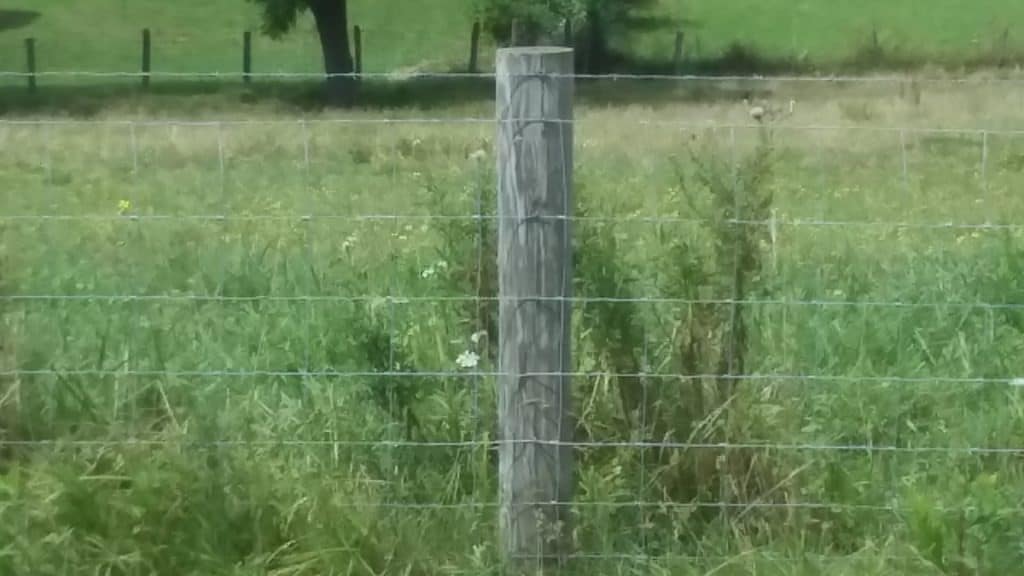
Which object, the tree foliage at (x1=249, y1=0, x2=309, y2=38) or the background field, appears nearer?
the background field

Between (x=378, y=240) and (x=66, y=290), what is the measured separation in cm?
151

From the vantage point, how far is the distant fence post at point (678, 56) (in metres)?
41.0

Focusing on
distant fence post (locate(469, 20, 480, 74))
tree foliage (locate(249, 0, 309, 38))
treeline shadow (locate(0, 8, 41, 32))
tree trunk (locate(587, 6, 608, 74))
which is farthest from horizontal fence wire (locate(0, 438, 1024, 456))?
treeline shadow (locate(0, 8, 41, 32))

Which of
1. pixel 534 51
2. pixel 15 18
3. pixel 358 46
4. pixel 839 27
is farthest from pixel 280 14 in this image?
pixel 534 51

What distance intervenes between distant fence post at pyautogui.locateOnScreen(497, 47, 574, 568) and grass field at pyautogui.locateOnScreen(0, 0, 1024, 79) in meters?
36.0

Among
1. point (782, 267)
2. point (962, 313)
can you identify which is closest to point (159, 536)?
point (782, 267)

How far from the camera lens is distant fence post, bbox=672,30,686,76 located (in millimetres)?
41031

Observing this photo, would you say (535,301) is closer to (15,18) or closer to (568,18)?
(568,18)

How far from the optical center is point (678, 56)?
4212cm

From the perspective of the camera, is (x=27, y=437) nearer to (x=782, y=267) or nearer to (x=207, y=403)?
(x=207, y=403)

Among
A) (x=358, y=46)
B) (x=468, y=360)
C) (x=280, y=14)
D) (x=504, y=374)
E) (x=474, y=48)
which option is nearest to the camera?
(x=504, y=374)

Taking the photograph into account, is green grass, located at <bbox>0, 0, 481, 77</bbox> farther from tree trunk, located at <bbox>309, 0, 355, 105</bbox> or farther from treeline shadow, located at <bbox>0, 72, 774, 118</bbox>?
treeline shadow, located at <bbox>0, 72, 774, 118</bbox>

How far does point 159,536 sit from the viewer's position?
454cm

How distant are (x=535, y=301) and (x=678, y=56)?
38.4 m
